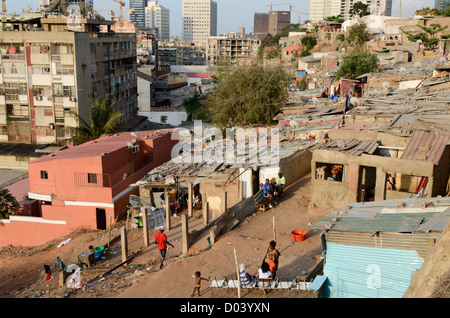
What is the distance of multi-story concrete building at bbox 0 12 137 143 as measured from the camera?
1281 inches

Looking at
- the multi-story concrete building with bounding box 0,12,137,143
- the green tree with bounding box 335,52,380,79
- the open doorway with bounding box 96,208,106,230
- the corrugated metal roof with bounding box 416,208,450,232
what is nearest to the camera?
the corrugated metal roof with bounding box 416,208,450,232

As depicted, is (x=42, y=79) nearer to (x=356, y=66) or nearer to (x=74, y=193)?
(x=74, y=193)

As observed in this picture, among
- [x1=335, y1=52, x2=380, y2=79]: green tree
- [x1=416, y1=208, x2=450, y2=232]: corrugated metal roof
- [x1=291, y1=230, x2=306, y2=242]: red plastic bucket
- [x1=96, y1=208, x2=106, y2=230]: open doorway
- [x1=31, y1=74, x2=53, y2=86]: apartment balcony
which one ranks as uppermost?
[x1=335, y1=52, x2=380, y2=79]: green tree

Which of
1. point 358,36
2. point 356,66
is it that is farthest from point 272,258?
point 358,36

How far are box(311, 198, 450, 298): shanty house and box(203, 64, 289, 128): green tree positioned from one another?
16.4 metres

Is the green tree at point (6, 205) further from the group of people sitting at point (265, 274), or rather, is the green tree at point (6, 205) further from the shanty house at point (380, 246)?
the shanty house at point (380, 246)

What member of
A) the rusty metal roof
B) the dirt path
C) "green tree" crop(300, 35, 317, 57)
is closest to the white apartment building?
"green tree" crop(300, 35, 317, 57)

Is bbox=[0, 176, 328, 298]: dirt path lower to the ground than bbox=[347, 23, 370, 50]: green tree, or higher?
lower

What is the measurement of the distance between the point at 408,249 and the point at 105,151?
1352 centimetres

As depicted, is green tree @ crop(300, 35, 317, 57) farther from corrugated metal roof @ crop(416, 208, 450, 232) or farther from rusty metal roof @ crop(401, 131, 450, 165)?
corrugated metal roof @ crop(416, 208, 450, 232)

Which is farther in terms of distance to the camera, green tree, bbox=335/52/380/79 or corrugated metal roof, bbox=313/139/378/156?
green tree, bbox=335/52/380/79

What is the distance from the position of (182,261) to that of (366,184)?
596 centimetres

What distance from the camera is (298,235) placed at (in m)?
11.4

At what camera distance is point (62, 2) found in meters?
39.8
